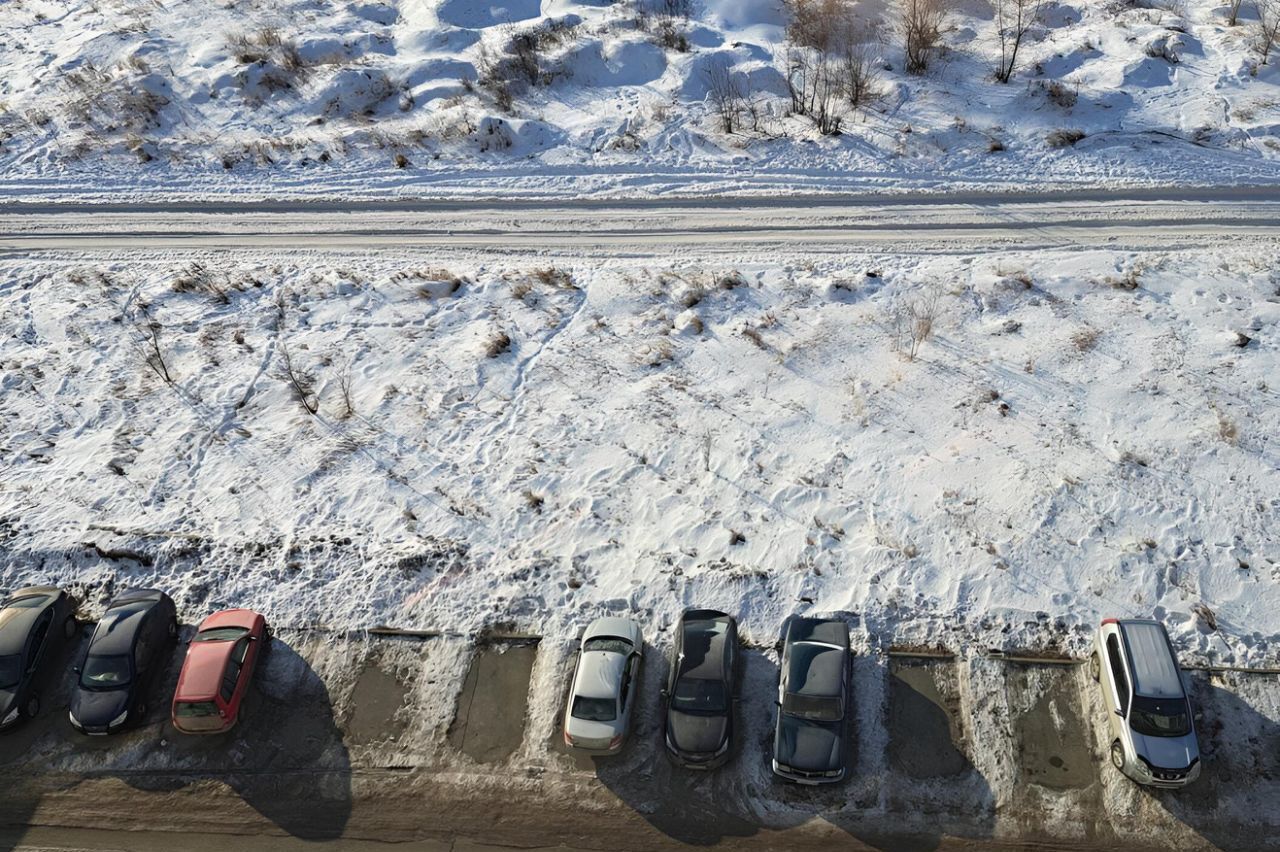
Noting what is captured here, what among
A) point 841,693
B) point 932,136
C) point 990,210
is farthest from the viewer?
point 932,136

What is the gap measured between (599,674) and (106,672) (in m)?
8.41

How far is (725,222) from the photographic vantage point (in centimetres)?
2480

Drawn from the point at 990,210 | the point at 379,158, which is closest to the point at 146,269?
the point at 379,158

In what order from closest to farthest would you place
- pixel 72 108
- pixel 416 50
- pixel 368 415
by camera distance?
pixel 368 415 < pixel 72 108 < pixel 416 50

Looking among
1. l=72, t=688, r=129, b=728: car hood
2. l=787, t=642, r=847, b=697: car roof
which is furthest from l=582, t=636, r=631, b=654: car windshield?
l=72, t=688, r=129, b=728: car hood

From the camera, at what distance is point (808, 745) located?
43.7 feet

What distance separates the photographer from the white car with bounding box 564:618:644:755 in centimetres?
1375

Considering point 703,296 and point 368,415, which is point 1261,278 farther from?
point 368,415

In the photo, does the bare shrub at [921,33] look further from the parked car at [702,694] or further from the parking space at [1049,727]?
the parked car at [702,694]

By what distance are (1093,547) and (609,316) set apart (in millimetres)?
12000

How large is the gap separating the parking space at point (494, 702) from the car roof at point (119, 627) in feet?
19.1

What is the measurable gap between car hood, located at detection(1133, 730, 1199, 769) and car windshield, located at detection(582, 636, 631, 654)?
25.9 ft

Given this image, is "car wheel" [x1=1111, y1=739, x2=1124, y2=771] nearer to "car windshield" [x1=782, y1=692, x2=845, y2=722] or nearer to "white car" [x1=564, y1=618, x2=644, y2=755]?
"car windshield" [x1=782, y1=692, x2=845, y2=722]

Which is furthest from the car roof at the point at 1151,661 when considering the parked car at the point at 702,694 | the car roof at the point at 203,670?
the car roof at the point at 203,670
